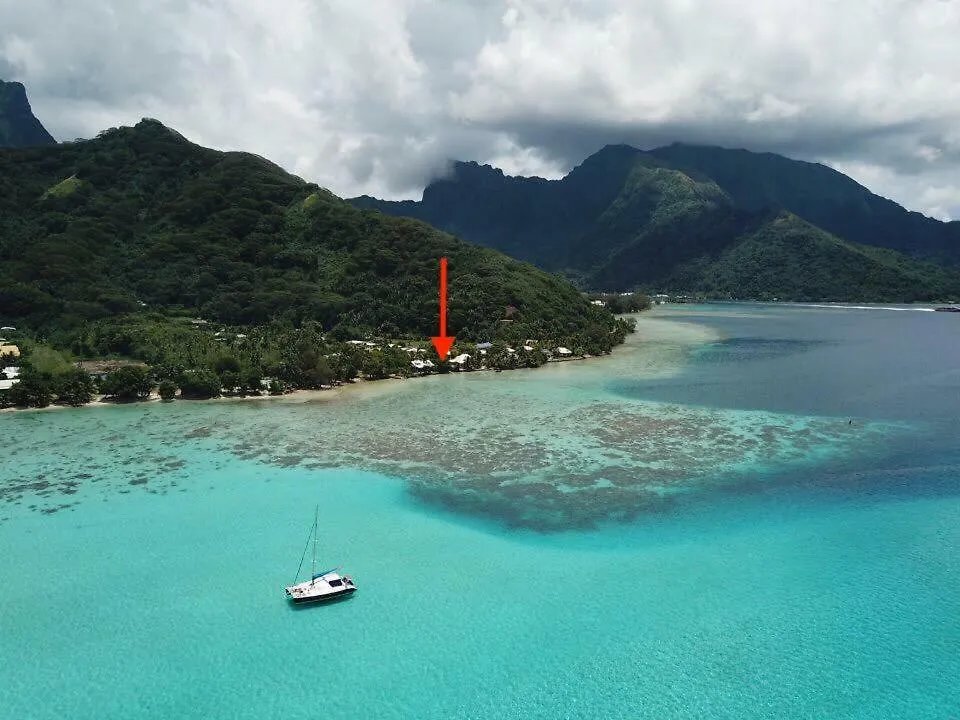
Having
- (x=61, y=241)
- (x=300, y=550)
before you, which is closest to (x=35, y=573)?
(x=300, y=550)

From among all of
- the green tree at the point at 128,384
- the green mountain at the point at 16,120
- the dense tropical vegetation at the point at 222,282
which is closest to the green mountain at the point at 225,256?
the dense tropical vegetation at the point at 222,282

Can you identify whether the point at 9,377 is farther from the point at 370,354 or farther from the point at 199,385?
the point at 370,354

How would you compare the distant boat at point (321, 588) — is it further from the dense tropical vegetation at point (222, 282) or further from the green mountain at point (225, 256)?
the green mountain at point (225, 256)

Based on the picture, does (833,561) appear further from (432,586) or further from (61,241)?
(61,241)

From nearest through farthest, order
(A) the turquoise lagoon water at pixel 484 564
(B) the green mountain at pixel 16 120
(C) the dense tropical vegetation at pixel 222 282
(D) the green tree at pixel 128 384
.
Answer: (A) the turquoise lagoon water at pixel 484 564 → (D) the green tree at pixel 128 384 → (C) the dense tropical vegetation at pixel 222 282 → (B) the green mountain at pixel 16 120

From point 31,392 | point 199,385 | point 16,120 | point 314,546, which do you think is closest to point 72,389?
point 31,392
